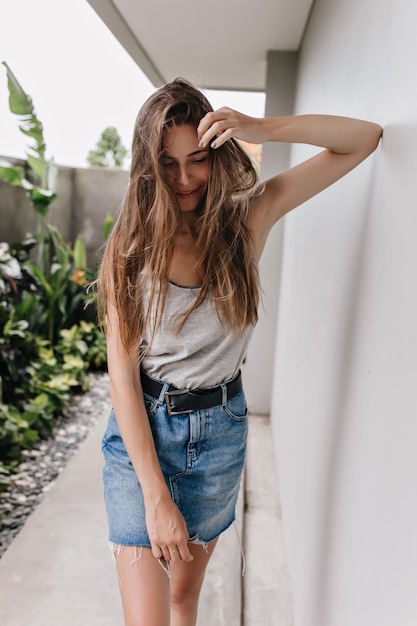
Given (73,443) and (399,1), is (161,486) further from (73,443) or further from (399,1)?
(73,443)

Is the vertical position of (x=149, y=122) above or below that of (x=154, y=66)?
below

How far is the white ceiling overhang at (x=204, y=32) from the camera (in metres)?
2.99

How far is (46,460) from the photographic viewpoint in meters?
3.63

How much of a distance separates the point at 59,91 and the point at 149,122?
7.98 m

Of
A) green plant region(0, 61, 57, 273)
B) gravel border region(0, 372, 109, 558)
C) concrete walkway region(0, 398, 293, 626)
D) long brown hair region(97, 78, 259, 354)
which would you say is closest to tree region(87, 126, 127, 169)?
green plant region(0, 61, 57, 273)

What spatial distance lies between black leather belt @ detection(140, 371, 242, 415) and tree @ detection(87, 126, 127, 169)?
8.28m

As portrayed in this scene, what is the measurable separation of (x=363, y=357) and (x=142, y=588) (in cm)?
71

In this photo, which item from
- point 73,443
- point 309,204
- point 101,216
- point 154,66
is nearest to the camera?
point 309,204

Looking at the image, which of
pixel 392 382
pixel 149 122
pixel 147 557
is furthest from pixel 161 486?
pixel 149 122

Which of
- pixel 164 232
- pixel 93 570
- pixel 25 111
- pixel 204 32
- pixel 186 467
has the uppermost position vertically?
pixel 204 32

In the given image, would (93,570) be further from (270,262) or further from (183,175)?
(270,262)

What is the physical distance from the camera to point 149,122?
131cm

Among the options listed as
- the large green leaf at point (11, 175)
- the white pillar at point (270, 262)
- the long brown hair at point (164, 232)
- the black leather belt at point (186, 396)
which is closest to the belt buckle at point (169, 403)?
the black leather belt at point (186, 396)

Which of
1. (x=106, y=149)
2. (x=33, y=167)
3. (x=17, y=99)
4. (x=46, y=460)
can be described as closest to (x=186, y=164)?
(x=46, y=460)
